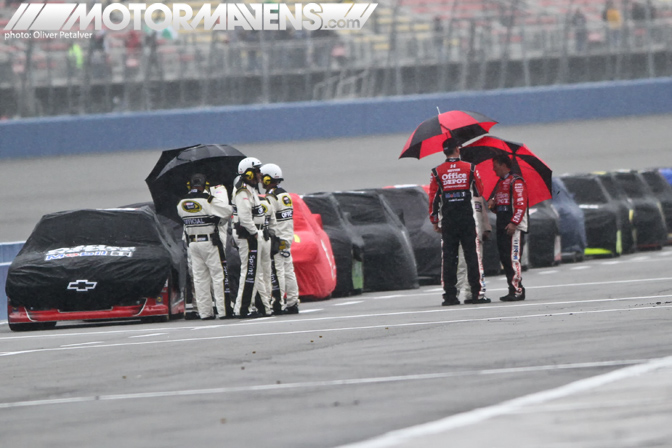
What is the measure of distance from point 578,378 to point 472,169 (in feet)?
20.4

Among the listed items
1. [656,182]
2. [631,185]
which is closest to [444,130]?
[631,185]

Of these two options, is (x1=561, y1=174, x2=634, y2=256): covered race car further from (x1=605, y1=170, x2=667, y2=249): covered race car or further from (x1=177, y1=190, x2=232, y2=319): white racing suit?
(x1=177, y1=190, x2=232, y2=319): white racing suit

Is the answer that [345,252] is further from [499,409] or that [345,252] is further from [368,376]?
[499,409]

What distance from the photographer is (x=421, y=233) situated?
18828 mm

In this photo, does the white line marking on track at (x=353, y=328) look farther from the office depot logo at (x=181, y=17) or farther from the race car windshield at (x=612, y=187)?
the office depot logo at (x=181, y=17)

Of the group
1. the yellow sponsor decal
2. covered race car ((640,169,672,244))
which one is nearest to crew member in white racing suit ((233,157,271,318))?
the yellow sponsor decal

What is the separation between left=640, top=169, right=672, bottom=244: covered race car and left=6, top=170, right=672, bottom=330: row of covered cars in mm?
906

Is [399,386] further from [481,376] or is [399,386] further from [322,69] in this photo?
[322,69]

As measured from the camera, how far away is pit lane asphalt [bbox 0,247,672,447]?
573 centimetres

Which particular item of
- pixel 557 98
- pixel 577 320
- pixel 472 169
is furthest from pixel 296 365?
pixel 557 98

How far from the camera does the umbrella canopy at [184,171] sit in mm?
14406

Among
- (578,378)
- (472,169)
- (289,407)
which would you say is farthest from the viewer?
(472,169)

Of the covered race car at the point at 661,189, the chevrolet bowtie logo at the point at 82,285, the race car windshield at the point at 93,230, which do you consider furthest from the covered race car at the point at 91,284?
the covered race car at the point at 661,189

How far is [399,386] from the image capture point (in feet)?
23.1
